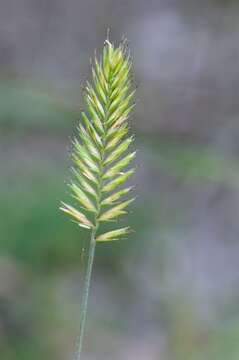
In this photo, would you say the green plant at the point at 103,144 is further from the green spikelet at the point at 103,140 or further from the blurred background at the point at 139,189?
the blurred background at the point at 139,189

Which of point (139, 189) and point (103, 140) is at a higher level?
point (139, 189)

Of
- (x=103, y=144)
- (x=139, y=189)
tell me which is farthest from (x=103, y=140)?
(x=139, y=189)

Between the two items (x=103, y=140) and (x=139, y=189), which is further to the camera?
(x=139, y=189)

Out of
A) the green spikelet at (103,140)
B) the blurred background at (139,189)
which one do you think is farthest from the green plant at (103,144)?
the blurred background at (139,189)

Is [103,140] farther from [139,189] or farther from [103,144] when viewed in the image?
[139,189]

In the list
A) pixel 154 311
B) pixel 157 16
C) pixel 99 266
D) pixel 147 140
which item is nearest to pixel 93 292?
pixel 99 266

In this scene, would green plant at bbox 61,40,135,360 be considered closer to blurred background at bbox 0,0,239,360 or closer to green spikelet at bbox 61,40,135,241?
green spikelet at bbox 61,40,135,241

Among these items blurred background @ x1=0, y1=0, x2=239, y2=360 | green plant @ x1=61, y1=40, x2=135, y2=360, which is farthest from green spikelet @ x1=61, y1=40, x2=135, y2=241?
blurred background @ x1=0, y1=0, x2=239, y2=360
